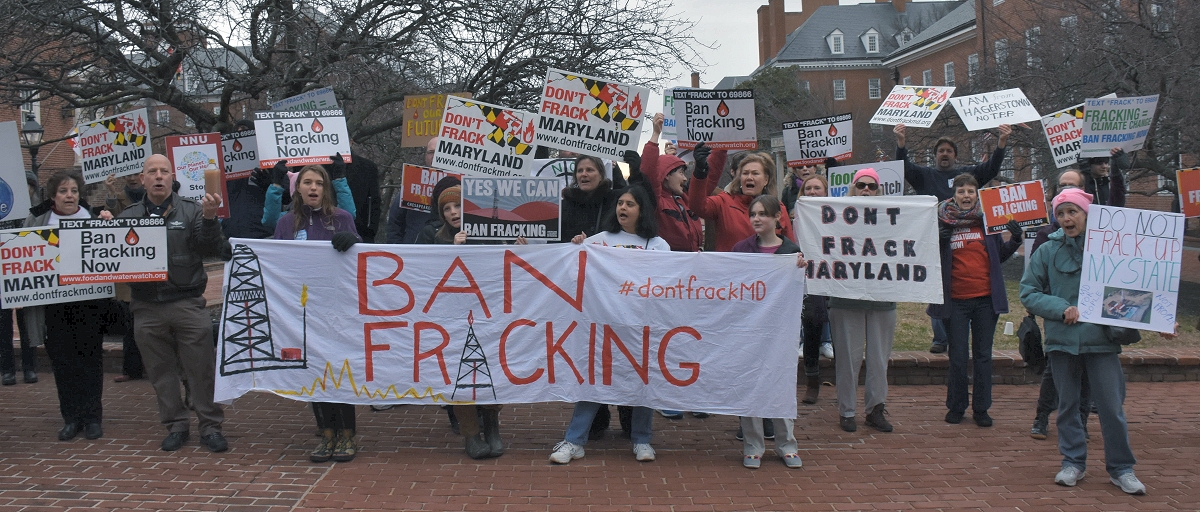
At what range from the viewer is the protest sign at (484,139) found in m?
7.88

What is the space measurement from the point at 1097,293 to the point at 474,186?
12.8 feet

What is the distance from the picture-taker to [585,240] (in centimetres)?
645

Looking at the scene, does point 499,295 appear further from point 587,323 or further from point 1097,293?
point 1097,293

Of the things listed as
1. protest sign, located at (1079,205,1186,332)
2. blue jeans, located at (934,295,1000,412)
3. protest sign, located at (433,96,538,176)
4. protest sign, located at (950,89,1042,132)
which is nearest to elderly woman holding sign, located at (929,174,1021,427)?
blue jeans, located at (934,295,1000,412)

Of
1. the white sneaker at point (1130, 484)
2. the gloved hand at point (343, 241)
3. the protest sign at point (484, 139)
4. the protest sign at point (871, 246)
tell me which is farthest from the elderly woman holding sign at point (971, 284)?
the gloved hand at point (343, 241)

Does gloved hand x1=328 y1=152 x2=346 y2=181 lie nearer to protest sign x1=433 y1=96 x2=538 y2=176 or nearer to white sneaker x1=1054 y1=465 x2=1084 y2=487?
protest sign x1=433 y1=96 x2=538 y2=176

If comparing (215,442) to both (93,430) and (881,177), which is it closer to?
(93,430)

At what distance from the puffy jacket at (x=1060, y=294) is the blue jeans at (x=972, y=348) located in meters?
1.22

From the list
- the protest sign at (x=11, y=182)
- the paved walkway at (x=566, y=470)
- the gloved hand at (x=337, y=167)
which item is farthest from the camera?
the gloved hand at (x=337, y=167)

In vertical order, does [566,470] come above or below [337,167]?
below

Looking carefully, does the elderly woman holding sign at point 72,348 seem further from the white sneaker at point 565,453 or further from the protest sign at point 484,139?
the white sneaker at point 565,453

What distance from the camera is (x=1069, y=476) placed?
18.7 ft

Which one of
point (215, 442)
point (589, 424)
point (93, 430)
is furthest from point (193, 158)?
point (589, 424)

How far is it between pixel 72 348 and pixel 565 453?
3.68 meters
